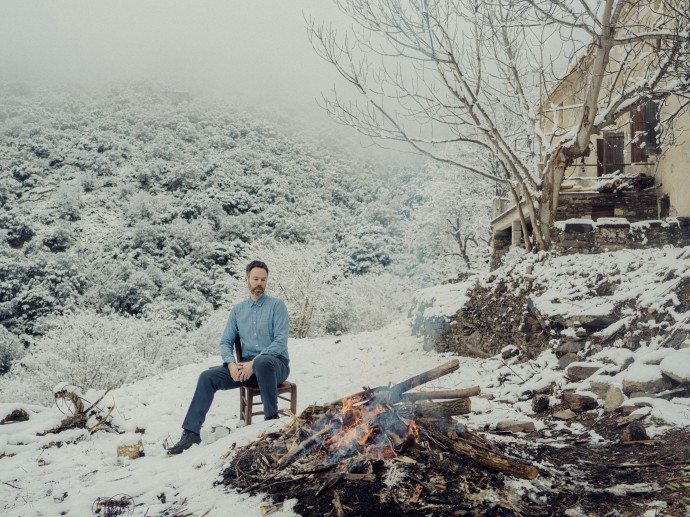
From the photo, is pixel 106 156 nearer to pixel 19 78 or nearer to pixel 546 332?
pixel 19 78

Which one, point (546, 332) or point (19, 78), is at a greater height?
point (19, 78)

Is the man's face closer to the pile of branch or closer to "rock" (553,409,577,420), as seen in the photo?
the pile of branch

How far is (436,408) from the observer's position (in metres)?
2.77

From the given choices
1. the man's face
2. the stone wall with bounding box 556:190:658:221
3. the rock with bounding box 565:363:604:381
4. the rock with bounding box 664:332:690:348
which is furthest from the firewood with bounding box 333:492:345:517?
the stone wall with bounding box 556:190:658:221

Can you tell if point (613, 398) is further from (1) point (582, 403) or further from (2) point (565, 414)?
(2) point (565, 414)

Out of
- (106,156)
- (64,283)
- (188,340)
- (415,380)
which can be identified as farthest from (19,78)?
(415,380)

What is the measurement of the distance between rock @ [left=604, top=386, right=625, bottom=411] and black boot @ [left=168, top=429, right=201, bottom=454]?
11.2 feet

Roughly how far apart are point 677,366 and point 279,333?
3.30 m

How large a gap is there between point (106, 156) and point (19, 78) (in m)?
19.1

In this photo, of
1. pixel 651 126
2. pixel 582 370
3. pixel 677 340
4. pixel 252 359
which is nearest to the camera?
pixel 677 340

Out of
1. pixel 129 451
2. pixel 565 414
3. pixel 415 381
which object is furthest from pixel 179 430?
pixel 565 414

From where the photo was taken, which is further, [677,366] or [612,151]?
[612,151]

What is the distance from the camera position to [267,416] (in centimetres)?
A: 355

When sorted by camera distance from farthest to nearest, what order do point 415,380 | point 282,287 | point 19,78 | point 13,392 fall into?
point 19,78, point 282,287, point 13,392, point 415,380
